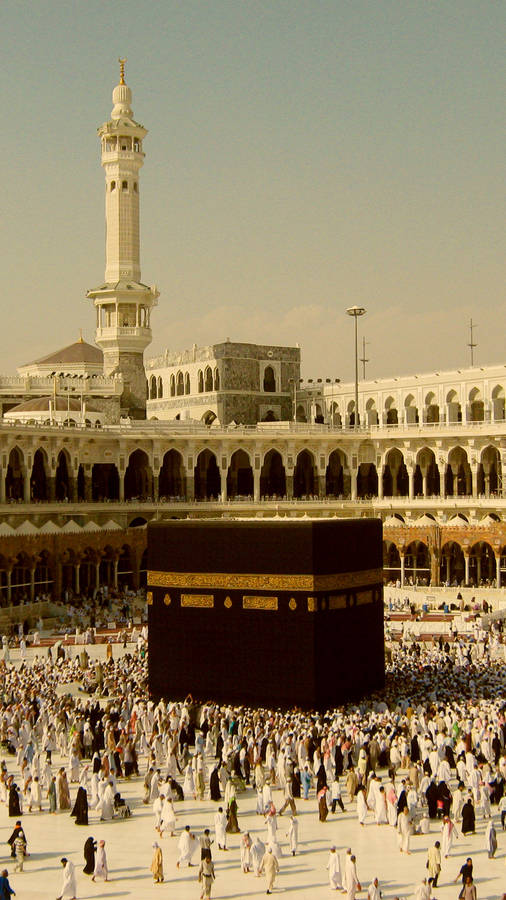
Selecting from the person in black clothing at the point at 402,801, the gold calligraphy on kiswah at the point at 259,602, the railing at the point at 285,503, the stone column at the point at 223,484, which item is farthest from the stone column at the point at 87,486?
the person in black clothing at the point at 402,801

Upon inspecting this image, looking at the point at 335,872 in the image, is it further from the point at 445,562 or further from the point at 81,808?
the point at 445,562

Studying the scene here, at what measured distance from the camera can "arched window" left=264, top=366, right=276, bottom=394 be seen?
57938 millimetres

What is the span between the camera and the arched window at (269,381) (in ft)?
190

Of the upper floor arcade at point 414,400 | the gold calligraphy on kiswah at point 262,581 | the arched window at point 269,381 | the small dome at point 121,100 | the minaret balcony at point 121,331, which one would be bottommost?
the gold calligraphy on kiswah at point 262,581

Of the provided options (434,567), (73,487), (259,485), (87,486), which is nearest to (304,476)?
(259,485)

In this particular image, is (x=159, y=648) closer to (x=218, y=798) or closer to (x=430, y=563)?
(x=218, y=798)

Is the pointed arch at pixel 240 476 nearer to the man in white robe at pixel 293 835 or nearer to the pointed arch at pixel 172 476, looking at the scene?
the pointed arch at pixel 172 476

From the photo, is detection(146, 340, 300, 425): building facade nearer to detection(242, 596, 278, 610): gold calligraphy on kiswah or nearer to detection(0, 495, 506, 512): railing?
detection(0, 495, 506, 512): railing

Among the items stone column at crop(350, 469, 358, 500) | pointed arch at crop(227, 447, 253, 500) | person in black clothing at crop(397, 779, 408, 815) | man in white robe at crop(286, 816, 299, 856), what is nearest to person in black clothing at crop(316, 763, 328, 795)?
person in black clothing at crop(397, 779, 408, 815)

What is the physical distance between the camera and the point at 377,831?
54.8ft

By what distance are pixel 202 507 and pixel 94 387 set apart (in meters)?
9.45

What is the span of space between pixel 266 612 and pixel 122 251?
31523mm

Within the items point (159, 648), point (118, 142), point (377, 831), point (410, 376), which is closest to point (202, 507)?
point (410, 376)

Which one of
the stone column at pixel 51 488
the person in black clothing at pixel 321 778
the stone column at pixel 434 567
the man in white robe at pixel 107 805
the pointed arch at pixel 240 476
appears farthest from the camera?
the pointed arch at pixel 240 476
